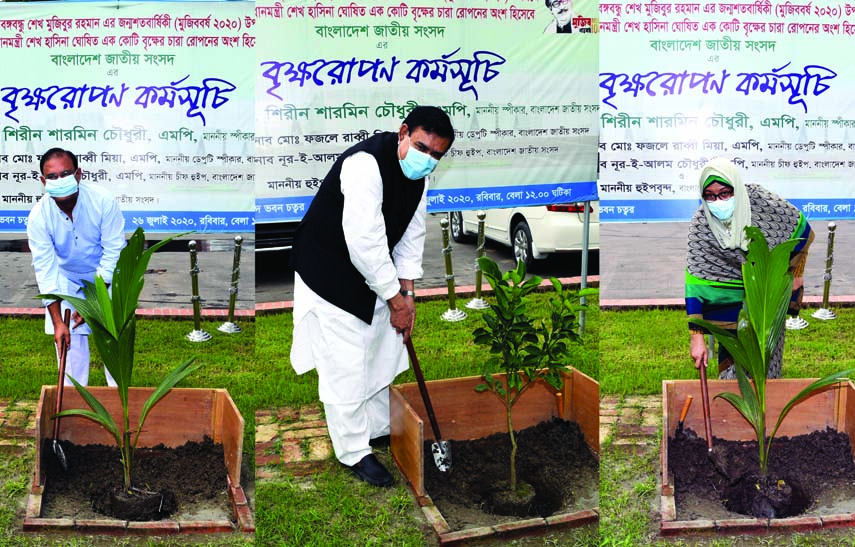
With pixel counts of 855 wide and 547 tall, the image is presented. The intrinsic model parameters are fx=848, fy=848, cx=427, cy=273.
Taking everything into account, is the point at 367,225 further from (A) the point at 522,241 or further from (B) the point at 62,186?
(A) the point at 522,241

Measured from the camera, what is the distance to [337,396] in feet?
10.1

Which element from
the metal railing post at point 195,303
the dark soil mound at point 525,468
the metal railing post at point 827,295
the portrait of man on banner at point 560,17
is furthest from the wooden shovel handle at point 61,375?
the metal railing post at point 827,295

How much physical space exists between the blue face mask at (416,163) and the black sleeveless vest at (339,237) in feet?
0.14

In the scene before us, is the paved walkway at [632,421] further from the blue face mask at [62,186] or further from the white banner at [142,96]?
the blue face mask at [62,186]

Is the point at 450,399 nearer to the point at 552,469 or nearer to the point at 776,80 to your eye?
the point at 552,469

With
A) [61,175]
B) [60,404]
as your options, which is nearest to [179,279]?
Result: [61,175]

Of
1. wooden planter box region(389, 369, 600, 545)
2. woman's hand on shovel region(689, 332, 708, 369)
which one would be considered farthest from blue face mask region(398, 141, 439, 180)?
woman's hand on shovel region(689, 332, 708, 369)

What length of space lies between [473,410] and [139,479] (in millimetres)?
1267

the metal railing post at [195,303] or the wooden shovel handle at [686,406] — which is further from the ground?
the metal railing post at [195,303]

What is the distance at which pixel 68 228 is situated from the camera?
10.9ft

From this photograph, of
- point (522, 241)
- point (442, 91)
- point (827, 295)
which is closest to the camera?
point (442, 91)

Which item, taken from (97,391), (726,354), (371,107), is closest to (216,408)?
(97,391)

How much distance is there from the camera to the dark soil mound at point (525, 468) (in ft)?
9.77

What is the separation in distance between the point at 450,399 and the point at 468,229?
7.71ft
